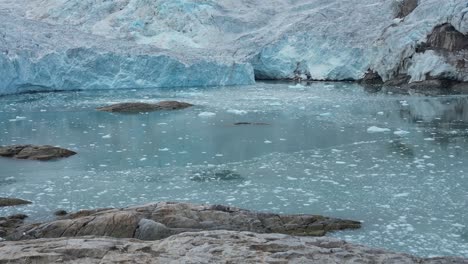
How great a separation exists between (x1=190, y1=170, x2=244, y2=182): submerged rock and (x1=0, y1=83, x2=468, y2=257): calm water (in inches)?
0.5

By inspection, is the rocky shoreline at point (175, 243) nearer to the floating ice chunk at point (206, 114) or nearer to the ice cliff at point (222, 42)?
the floating ice chunk at point (206, 114)

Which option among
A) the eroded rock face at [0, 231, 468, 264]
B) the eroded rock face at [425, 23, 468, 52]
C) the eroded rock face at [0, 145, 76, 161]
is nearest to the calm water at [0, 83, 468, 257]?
the eroded rock face at [0, 145, 76, 161]

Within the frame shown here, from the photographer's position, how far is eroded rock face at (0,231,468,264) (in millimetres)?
3225

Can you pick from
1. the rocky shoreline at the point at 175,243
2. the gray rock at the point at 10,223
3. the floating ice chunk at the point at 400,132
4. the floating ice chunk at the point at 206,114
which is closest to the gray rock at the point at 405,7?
the floating ice chunk at the point at 206,114

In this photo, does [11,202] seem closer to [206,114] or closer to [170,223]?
[170,223]

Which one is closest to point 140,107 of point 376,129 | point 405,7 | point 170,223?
point 376,129

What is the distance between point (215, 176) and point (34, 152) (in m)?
2.74

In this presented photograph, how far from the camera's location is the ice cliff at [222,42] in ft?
52.9

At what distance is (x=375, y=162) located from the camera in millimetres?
7273

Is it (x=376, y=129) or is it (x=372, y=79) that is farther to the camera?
(x=372, y=79)

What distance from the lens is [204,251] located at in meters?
3.37

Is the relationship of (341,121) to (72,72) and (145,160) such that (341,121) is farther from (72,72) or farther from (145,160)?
(72,72)

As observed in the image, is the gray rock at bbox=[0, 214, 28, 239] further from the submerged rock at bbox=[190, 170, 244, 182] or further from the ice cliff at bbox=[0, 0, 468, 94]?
the ice cliff at bbox=[0, 0, 468, 94]

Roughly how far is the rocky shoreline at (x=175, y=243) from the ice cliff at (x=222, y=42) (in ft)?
35.9
